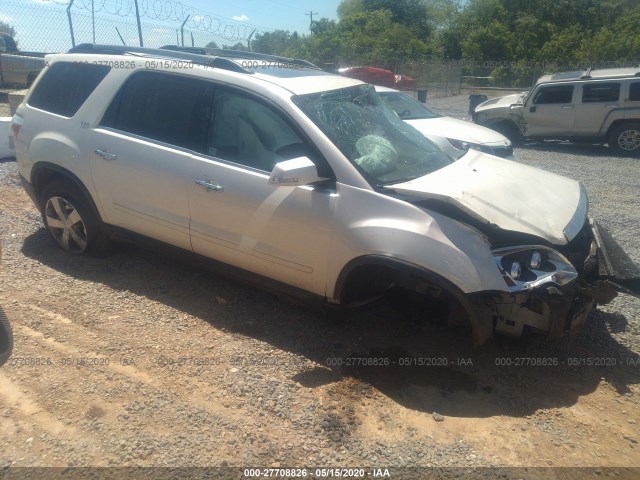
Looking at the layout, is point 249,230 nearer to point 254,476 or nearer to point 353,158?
point 353,158

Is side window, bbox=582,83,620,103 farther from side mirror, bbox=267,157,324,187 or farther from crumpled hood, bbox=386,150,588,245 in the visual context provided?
side mirror, bbox=267,157,324,187

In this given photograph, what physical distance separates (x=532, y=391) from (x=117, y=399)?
8.23ft

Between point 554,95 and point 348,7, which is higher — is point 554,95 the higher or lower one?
the lower one

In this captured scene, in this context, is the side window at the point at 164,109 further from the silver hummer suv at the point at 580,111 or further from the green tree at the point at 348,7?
the green tree at the point at 348,7

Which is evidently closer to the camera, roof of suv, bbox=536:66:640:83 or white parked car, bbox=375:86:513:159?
white parked car, bbox=375:86:513:159

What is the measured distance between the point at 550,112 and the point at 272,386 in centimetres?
1222

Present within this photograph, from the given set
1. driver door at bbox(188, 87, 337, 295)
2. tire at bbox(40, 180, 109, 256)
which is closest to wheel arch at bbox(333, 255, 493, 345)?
driver door at bbox(188, 87, 337, 295)

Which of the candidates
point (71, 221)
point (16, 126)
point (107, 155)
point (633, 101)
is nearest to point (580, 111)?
point (633, 101)

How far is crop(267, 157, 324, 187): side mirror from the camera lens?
3.20 m

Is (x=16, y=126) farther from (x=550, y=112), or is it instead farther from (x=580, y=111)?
(x=580, y=111)

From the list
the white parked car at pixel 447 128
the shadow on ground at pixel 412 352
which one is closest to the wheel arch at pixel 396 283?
the shadow on ground at pixel 412 352

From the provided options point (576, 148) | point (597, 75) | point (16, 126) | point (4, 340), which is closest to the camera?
point (4, 340)

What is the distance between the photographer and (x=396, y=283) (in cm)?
362

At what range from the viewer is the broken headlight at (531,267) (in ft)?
10.1
